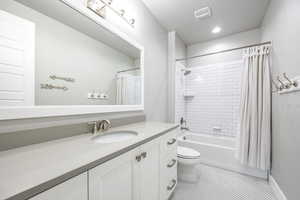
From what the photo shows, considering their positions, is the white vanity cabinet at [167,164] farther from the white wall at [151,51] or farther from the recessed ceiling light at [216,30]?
the recessed ceiling light at [216,30]

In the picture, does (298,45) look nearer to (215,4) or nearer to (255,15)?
(215,4)

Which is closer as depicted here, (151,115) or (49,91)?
(49,91)

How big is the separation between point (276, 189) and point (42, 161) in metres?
2.37

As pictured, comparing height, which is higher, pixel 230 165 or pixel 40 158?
pixel 40 158

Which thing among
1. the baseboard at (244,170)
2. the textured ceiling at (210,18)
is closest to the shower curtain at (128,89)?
the textured ceiling at (210,18)

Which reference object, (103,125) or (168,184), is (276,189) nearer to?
(168,184)

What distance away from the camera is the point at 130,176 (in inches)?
30.9

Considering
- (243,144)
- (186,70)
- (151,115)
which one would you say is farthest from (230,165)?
(186,70)

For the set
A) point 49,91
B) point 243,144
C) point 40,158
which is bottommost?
point 243,144

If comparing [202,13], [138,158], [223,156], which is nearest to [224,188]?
[223,156]

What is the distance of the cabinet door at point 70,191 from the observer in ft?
1.37

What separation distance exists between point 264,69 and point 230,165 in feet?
5.21

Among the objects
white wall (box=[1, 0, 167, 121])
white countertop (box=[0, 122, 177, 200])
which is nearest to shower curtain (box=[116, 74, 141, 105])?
white wall (box=[1, 0, 167, 121])

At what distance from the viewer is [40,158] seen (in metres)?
0.57
